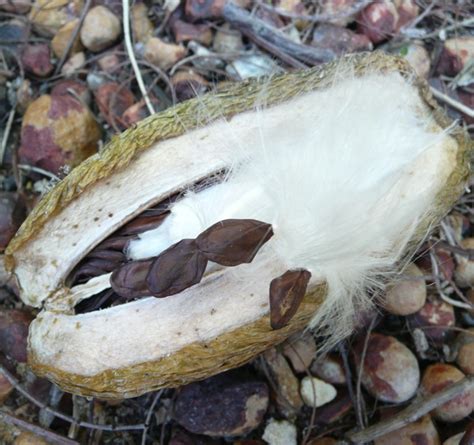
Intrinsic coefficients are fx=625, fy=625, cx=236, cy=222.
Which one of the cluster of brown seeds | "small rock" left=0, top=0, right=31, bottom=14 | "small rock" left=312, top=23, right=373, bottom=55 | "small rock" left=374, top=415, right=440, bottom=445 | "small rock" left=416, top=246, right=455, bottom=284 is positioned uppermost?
"small rock" left=0, top=0, right=31, bottom=14

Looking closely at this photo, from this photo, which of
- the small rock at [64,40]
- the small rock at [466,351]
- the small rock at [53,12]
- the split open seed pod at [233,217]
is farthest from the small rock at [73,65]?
the small rock at [466,351]

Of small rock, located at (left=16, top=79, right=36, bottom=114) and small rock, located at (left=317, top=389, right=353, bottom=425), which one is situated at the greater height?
small rock, located at (left=16, top=79, right=36, bottom=114)

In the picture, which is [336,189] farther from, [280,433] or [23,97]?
[23,97]

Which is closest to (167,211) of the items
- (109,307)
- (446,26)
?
(109,307)

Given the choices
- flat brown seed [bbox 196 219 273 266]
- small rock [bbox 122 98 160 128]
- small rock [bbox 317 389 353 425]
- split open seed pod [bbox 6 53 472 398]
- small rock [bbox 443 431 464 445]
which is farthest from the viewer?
small rock [bbox 122 98 160 128]

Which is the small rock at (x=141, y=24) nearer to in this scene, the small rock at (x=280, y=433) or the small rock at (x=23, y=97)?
the small rock at (x=23, y=97)

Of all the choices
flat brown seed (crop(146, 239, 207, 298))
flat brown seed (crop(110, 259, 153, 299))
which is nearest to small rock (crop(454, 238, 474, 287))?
flat brown seed (crop(146, 239, 207, 298))

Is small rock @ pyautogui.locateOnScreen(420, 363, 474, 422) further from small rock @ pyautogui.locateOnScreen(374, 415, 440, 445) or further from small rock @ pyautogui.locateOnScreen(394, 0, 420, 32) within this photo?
small rock @ pyautogui.locateOnScreen(394, 0, 420, 32)
